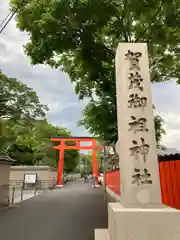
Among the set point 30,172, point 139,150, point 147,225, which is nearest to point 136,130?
point 139,150

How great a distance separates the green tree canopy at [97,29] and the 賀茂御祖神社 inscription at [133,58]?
2.75m

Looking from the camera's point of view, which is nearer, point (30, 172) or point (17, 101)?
point (17, 101)

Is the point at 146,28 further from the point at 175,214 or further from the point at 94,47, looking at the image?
the point at 175,214

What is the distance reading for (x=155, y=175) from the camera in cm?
471

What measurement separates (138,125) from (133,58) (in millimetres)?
1569

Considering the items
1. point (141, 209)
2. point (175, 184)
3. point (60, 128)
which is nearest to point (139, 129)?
point (141, 209)

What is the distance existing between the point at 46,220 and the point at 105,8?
731cm

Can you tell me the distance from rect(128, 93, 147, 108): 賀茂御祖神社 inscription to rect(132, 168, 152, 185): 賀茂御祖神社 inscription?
1.37 meters

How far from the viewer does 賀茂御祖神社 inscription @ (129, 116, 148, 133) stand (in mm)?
4930

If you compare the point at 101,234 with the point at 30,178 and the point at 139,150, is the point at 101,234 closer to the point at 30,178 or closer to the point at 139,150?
the point at 139,150

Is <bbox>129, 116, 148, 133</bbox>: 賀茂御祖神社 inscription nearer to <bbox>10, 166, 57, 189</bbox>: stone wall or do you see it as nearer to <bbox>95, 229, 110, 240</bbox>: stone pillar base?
<bbox>95, 229, 110, 240</bbox>: stone pillar base

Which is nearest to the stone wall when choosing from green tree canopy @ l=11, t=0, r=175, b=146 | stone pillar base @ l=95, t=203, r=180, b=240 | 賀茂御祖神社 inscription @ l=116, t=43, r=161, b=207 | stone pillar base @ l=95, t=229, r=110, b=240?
green tree canopy @ l=11, t=0, r=175, b=146

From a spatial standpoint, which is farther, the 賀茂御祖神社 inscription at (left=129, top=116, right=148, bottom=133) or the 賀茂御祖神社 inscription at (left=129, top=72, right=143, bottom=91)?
the 賀茂御祖神社 inscription at (left=129, top=72, right=143, bottom=91)

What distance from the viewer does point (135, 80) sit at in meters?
5.22
